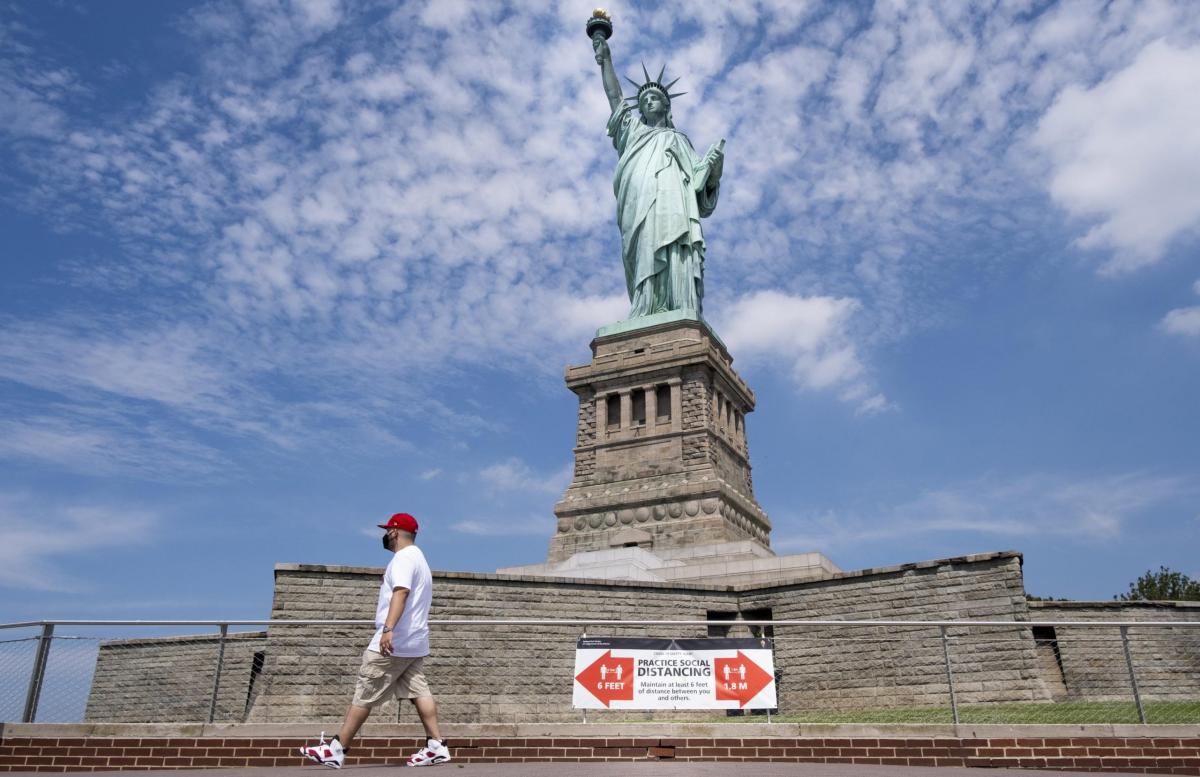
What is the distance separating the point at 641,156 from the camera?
37.0 m

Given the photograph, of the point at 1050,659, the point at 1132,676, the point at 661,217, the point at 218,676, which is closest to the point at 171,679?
the point at 218,676

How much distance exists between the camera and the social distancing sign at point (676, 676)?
10344 mm

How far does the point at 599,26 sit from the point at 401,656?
126 feet

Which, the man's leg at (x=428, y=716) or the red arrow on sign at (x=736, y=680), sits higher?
the red arrow on sign at (x=736, y=680)

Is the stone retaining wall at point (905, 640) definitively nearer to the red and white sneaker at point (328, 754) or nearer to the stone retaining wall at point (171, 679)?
the red and white sneaker at point (328, 754)

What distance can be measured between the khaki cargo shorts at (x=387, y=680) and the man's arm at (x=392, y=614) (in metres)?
0.15

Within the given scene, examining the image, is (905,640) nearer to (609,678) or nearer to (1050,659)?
(1050,659)

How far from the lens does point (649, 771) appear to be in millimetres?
7145

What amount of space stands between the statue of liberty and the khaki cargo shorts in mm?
27159

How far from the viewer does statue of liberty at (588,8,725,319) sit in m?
34.9

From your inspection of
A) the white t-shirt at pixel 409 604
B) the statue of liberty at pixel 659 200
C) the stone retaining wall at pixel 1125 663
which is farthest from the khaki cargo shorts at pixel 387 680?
the statue of liberty at pixel 659 200

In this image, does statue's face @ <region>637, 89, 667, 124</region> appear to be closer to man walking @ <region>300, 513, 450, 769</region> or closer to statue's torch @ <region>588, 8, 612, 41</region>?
statue's torch @ <region>588, 8, 612, 41</region>

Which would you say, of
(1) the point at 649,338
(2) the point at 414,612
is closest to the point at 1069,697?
(2) the point at 414,612

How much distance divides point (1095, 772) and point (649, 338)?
25845 millimetres
